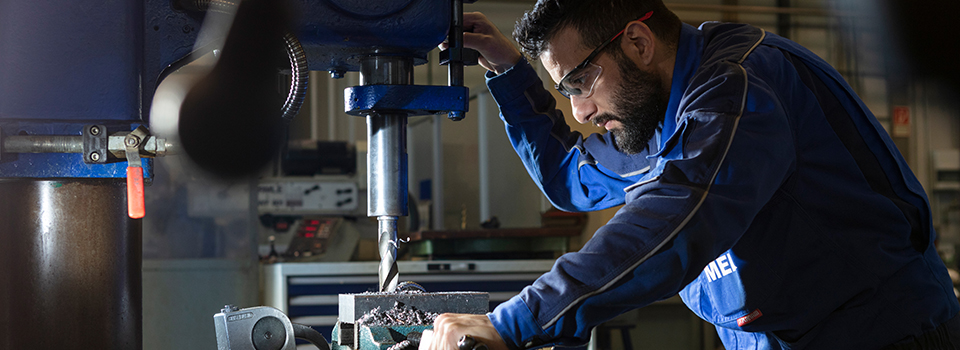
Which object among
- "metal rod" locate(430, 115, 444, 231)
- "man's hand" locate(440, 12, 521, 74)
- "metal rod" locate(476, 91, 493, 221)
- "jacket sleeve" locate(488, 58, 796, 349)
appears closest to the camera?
"jacket sleeve" locate(488, 58, 796, 349)

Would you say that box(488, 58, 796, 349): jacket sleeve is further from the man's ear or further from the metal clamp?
the metal clamp

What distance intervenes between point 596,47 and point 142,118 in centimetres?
57

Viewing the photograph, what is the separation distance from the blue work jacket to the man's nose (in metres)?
0.11

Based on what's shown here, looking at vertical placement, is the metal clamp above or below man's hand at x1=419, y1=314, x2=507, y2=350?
above

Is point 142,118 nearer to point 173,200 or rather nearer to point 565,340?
point 565,340

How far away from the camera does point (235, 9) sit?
0.73 metres

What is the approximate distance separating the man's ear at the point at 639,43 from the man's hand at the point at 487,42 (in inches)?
9.9

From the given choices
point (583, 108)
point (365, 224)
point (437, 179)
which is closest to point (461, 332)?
point (583, 108)

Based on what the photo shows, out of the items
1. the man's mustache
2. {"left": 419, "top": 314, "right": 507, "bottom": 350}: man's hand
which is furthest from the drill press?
the man's mustache

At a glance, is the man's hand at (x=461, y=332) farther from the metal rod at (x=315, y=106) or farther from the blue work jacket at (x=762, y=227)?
the metal rod at (x=315, y=106)

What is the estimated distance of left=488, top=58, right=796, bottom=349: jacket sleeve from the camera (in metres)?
0.62

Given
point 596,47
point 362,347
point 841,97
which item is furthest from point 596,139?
point 362,347

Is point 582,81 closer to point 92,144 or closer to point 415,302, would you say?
point 415,302

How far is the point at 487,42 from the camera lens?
1148mm
